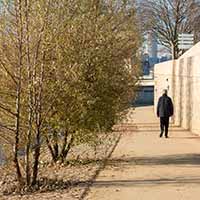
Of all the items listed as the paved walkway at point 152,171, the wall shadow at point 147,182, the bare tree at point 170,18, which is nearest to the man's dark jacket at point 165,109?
the paved walkway at point 152,171

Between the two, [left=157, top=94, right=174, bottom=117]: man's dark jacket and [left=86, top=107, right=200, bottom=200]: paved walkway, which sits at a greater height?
[left=157, top=94, right=174, bottom=117]: man's dark jacket

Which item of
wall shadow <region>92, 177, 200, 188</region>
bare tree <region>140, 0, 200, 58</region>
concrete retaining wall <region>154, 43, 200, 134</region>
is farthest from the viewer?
bare tree <region>140, 0, 200, 58</region>

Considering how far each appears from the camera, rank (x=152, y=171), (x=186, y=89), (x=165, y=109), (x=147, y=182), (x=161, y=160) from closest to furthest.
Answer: (x=147, y=182), (x=152, y=171), (x=161, y=160), (x=165, y=109), (x=186, y=89)

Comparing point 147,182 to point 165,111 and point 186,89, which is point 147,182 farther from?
point 186,89

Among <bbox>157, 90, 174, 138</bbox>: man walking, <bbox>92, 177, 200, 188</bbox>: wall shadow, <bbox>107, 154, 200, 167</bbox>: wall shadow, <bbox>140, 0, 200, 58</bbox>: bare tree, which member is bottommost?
<bbox>107, 154, 200, 167</bbox>: wall shadow

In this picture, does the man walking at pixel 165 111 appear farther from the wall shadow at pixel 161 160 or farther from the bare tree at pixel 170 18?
the bare tree at pixel 170 18

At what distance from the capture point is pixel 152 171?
1448 cm

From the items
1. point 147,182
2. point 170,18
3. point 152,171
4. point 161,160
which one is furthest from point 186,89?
point 170,18

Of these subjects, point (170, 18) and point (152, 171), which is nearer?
point (152, 171)

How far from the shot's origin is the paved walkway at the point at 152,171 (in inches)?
457

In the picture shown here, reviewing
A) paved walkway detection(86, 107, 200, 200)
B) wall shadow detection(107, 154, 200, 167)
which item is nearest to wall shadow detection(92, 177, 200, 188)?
paved walkway detection(86, 107, 200, 200)

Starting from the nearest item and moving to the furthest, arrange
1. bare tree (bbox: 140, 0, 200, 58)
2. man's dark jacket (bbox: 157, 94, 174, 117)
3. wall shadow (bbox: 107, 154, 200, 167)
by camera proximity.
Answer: wall shadow (bbox: 107, 154, 200, 167)
man's dark jacket (bbox: 157, 94, 174, 117)
bare tree (bbox: 140, 0, 200, 58)

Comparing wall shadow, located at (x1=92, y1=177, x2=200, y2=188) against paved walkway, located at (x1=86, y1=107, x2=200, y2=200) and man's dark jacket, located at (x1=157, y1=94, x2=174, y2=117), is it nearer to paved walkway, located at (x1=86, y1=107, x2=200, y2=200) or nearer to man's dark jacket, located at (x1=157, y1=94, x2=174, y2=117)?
paved walkway, located at (x1=86, y1=107, x2=200, y2=200)

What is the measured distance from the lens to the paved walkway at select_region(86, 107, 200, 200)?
38.1ft
